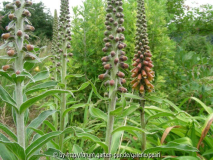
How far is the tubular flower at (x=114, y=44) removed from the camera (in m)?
1.79

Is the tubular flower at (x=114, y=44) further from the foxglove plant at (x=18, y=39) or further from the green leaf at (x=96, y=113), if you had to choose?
the foxglove plant at (x=18, y=39)

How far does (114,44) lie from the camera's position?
1830mm

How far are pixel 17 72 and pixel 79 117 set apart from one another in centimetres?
340

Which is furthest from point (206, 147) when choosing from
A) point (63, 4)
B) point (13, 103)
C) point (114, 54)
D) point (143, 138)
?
point (63, 4)

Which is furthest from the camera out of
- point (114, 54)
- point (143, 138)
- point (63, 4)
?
point (63, 4)

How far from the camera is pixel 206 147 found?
267 centimetres

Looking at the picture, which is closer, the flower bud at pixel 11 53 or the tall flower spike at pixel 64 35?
the flower bud at pixel 11 53

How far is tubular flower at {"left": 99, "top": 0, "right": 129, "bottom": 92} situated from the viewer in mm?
1785

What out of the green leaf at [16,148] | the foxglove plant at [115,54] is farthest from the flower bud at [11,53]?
the foxglove plant at [115,54]

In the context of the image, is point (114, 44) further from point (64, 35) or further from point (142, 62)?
point (64, 35)

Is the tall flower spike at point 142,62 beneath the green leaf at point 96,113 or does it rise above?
above

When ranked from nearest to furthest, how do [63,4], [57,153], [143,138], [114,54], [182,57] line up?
[57,153]
[114,54]
[143,138]
[63,4]
[182,57]

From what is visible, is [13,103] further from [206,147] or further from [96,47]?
[96,47]

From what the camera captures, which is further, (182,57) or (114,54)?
(182,57)
